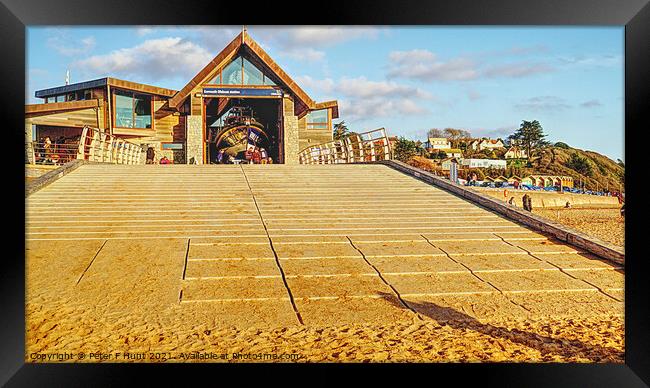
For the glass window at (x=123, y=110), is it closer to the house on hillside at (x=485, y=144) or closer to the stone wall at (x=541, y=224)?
the stone wall at (x=541, y=224)

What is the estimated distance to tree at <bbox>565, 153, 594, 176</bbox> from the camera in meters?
33.9

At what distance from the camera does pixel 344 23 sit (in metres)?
4.05

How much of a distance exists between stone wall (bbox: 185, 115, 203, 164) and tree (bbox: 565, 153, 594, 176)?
2719 centimetres

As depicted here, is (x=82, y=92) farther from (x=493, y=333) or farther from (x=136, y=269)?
(x=493, y=333)

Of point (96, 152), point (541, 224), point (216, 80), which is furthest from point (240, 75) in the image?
point (541, 224)

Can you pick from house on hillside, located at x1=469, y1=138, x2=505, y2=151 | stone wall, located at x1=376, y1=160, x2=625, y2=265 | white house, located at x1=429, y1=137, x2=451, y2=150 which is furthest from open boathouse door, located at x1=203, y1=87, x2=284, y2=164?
house on hillside, located at x1=469, y1=138, x2=505, y2=151

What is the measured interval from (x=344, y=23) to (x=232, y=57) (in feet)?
51.9

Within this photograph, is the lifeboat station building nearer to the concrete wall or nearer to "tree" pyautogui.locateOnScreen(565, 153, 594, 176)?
the concrete wall

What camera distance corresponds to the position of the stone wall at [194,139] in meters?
19.1

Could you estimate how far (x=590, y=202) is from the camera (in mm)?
33062

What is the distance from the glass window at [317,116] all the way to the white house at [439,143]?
70.1 feet

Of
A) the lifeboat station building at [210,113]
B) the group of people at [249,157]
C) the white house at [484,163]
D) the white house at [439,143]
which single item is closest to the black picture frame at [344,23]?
the lifeboat station building at [210,113]

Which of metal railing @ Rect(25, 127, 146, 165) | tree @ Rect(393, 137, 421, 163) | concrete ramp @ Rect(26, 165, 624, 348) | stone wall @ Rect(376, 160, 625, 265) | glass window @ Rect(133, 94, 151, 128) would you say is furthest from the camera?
tree @ Rect(393, 137, 421, 163)
